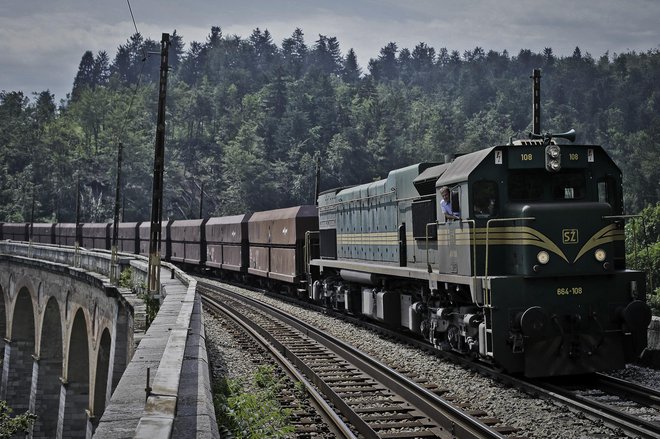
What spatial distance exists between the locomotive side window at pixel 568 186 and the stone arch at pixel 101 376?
17.9 metres

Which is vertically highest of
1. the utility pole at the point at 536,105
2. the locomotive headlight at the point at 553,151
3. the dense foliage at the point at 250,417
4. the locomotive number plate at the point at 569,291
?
the utility pole at the point at 536,105

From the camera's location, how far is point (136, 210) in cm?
11750

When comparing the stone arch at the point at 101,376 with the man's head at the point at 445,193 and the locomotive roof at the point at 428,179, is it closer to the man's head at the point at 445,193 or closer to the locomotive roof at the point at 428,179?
the locomotive roof at the point at 428,179

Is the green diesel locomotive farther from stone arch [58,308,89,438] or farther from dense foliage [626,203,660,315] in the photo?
dense foliage [626,203,660,315]

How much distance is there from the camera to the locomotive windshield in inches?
Result: 513

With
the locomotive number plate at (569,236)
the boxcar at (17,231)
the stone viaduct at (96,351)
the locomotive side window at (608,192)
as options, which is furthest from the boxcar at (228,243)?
the boxcar at (17,231)

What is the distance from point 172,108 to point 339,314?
158 meters

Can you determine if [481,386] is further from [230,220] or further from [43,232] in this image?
[43,232]

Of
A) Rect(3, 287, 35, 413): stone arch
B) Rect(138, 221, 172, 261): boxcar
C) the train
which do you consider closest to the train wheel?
the train

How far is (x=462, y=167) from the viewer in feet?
43.9

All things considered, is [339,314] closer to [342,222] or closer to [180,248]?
[342,222]

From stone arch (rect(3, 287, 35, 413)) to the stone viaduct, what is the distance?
0.06 meters

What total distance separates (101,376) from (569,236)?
66.8 ft

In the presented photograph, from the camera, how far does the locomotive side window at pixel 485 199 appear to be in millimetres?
12812
